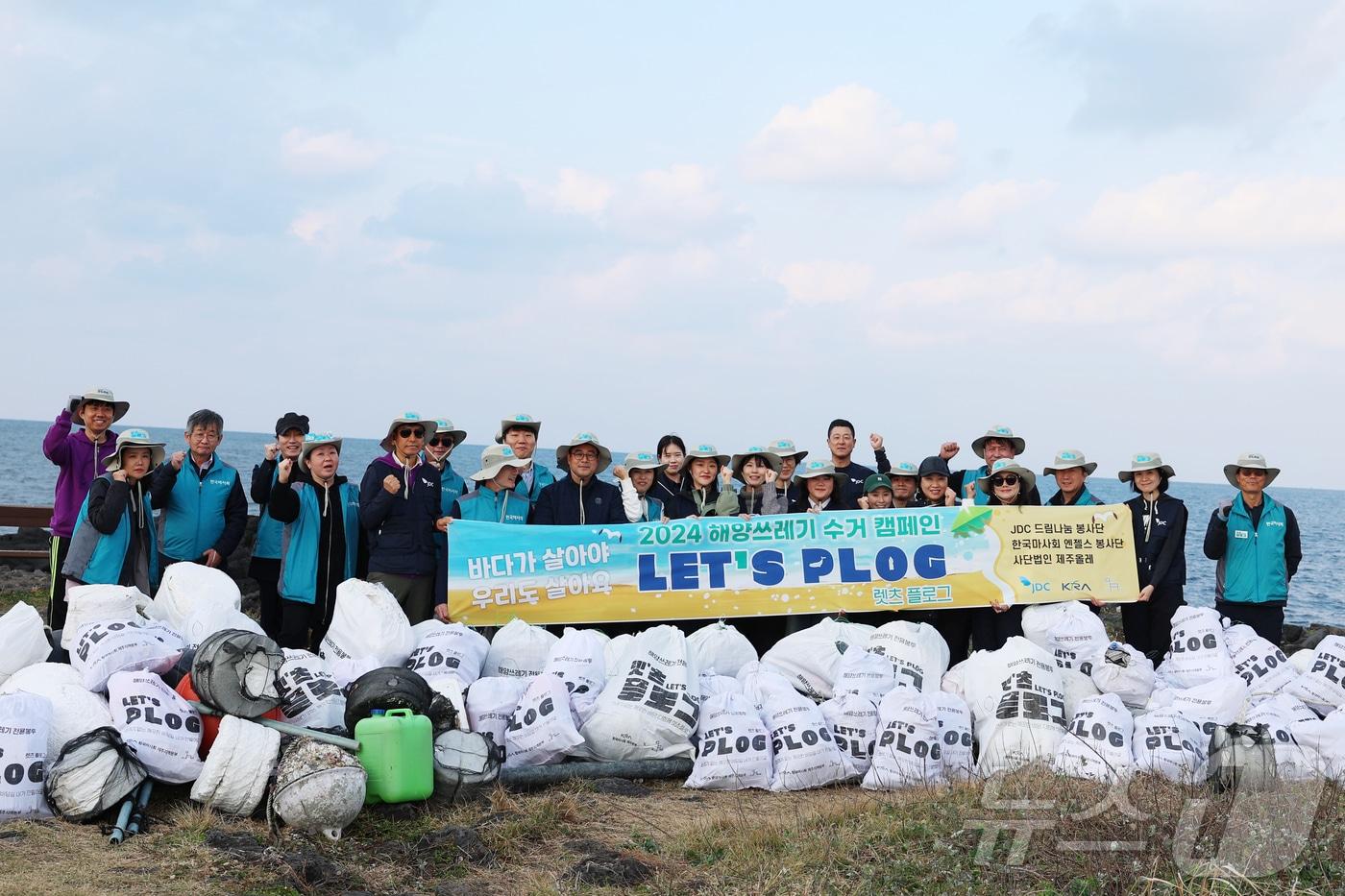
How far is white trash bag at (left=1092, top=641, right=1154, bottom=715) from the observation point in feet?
24.6

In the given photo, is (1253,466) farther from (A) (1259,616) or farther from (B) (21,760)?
(B) (21,760)

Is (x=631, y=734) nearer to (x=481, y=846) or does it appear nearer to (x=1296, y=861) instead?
(x=481, y=846)

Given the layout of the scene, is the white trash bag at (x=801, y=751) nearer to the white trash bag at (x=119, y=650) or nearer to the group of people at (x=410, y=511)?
the group of people at (x=410, y=511)

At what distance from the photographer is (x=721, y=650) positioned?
26.7 ft

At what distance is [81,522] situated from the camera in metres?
8.16

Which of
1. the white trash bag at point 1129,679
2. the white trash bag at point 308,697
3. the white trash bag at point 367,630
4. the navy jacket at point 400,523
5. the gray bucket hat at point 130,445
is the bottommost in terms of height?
the white trash bag at point 1129,679

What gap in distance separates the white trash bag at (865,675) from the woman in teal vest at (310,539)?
356 cm

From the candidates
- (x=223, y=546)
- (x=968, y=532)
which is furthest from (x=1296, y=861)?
(x=223, y=546)

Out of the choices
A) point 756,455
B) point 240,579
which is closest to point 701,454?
point 756,455

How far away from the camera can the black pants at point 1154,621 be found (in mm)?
Answer: 8859

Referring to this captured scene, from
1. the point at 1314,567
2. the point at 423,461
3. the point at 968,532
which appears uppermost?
the point at 423,461

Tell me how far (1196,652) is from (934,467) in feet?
7.97

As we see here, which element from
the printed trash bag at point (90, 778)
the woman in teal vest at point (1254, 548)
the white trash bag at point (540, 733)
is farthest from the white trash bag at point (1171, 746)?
the printed trash bag at point (90, 778)

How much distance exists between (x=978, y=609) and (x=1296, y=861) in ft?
13.9
